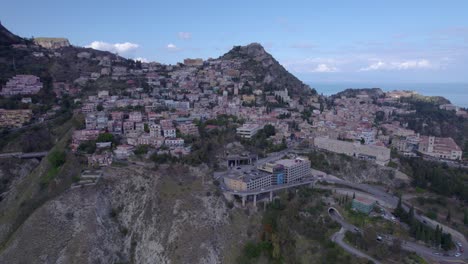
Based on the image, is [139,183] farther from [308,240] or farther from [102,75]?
[102,75]

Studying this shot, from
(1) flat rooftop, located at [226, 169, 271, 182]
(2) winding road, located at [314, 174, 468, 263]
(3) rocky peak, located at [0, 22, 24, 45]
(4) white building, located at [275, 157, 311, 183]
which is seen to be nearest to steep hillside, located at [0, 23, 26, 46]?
(3) rocky peak, located at [0, 22, 24, 45]

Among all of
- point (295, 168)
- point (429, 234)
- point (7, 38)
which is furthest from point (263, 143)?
point (7, 38)

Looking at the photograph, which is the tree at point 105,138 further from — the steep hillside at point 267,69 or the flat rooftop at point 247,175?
the steep hillside at point 267,69

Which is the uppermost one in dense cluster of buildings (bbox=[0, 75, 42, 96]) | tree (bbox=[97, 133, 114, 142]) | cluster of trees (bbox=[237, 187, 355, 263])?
dense cluster of buildings (bbox=[0, 75, 42, 96])

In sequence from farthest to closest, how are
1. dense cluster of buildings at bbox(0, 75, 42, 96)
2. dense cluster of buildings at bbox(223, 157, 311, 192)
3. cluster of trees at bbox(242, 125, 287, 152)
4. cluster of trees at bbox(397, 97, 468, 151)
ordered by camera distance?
cluster of trees at bbox(397, 97, 468, 151) < dense cluster of buildings at bbox(0, 75, 42, 96) < cluster of trees at bbox(242, 125, 287, 152) < dense cluster of buildings at bbox(223, 157, 311, 192)

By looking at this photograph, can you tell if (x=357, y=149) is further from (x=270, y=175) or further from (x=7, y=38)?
(x=7, y=38)

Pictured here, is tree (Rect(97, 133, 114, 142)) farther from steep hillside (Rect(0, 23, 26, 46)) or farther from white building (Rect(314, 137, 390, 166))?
steep hillside (Rect(0, 23, 26, 46))

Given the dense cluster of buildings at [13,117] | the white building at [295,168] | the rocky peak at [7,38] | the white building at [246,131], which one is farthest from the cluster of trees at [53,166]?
the rocky peak at [7,38]
